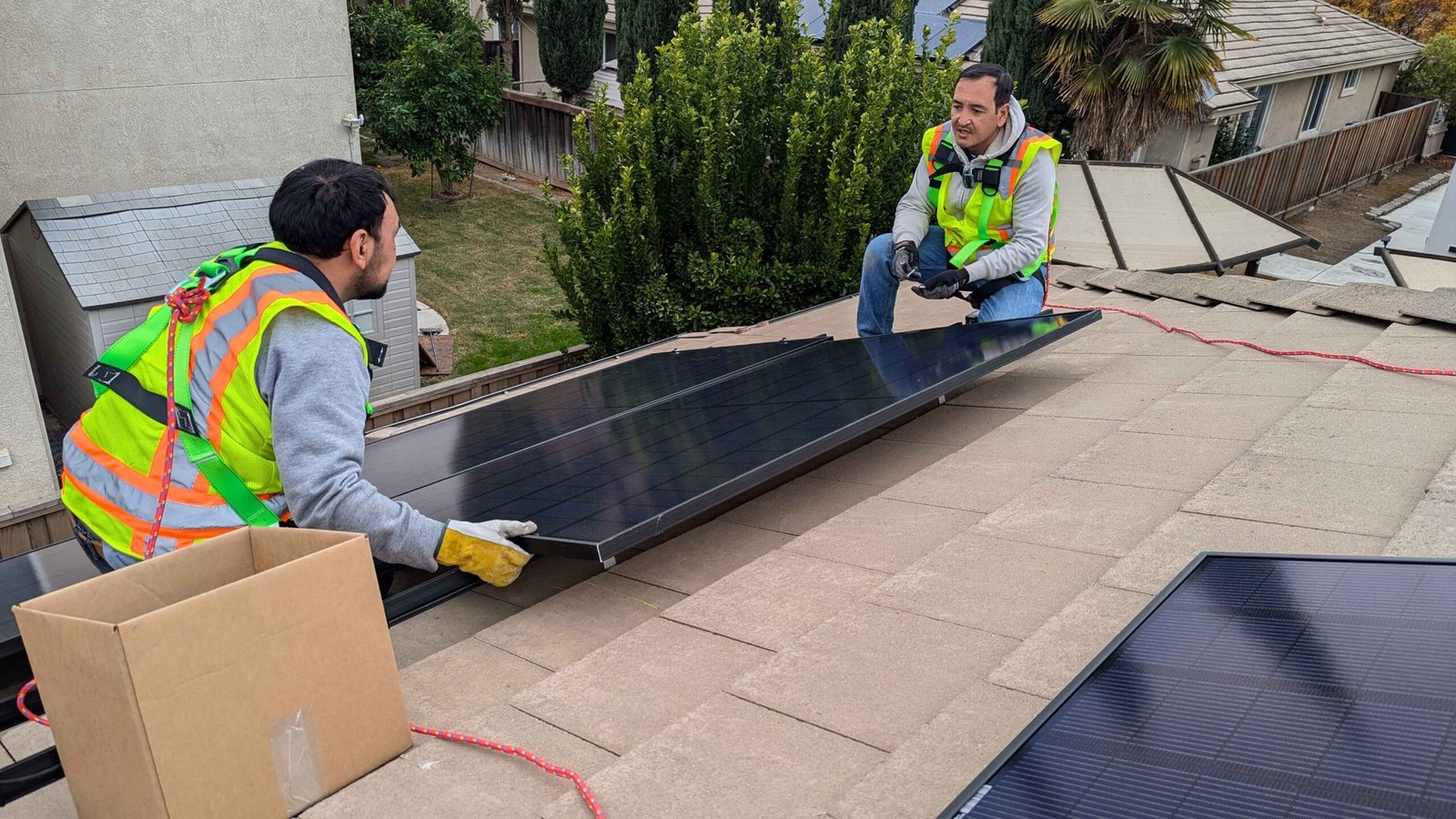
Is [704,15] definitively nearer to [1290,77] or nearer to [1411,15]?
[1290,77]

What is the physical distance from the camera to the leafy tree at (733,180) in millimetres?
10117

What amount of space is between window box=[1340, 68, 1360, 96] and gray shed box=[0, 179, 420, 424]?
2703 centimetres

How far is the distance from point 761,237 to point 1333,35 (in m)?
24.6

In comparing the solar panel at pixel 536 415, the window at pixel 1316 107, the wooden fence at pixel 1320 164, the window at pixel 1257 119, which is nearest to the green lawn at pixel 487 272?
the solar panel at pixel 536 415

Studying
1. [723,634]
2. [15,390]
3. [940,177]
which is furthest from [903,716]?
[15,390]

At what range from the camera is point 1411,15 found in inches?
1442

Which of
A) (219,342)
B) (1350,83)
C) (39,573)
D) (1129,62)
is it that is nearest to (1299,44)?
(1350,83)

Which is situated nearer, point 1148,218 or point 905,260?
point 905,260

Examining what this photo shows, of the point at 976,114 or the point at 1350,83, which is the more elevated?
the point at 976,114

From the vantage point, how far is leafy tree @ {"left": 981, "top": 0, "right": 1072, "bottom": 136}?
2027cm

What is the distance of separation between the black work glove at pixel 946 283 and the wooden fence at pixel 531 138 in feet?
60.2

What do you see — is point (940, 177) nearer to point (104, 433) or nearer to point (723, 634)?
point (723, 634)

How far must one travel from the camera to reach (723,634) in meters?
3.45

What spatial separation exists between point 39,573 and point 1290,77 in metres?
27.4
